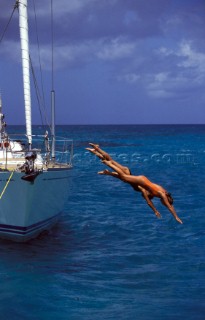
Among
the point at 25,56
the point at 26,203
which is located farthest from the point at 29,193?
the point at 25,56

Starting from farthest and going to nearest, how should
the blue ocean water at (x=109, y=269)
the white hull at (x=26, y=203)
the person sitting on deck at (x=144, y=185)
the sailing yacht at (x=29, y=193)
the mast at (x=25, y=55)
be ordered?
the mast at (x=25, y=55) < the white hull at (x=26, y=203) < the sailing yacht at (x=29, y=193) < the blue ocean water at (x=109, y=269) < the person sitting on deck at (x=144, y=185)

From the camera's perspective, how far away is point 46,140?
19.8 meters

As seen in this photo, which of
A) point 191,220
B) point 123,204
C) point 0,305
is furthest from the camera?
point 123,204

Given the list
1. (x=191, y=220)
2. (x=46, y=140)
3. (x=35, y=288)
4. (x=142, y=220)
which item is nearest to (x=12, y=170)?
(x=46, y=140)

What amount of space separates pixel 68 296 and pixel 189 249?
6806mm

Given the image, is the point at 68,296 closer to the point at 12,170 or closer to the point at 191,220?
the point at 12,170

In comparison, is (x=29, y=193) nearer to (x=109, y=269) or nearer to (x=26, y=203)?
(x=26, y=203)

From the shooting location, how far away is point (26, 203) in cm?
1817

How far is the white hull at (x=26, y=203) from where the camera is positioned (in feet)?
59.2

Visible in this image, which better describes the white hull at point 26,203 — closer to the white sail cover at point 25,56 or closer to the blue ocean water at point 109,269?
the blue ocean water at point 109,269

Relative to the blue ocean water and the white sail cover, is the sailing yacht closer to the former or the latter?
the blue ocean water

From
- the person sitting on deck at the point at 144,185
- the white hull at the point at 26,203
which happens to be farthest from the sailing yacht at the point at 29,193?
the person sitting on deck at the point at 144,185

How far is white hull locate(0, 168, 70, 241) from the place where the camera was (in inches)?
711

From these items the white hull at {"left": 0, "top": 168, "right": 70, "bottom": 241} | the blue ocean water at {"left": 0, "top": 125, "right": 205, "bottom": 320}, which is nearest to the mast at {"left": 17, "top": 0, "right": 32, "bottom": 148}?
the white hull at {"left": 0, "top": 168, "right": 70, "bottom": 241}
